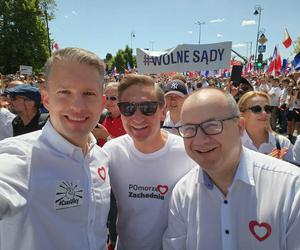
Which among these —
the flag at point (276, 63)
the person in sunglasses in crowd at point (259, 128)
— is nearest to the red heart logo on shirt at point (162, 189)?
the person in sunglasses in crowd at point (259, 128)

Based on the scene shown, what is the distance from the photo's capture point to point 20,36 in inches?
1588

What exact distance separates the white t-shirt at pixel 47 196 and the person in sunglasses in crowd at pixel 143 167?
18.2 inches

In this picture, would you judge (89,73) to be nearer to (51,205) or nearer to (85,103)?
(85,103)

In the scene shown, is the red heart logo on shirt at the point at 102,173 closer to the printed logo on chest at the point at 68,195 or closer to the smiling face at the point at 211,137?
the printed logo on chest at the point at 68,195

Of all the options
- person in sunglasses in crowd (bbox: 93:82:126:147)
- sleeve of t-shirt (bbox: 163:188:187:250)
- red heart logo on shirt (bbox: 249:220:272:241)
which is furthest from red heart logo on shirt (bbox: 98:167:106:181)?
person in sunglasses in crowd (bbox: 93:82:126:147)

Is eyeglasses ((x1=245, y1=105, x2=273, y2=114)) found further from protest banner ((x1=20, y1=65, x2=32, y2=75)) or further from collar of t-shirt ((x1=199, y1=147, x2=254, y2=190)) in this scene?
protest banner ((x1=20, y1=65, x2=32, y2=75))

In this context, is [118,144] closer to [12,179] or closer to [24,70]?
[12,179]

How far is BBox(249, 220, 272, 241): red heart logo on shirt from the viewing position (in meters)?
1.84

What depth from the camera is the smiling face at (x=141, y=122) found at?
2.53m

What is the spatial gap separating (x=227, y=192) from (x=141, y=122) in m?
0.92

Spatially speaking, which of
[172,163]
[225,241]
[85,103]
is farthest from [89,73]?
[225,241]

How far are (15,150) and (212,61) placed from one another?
5.86 m

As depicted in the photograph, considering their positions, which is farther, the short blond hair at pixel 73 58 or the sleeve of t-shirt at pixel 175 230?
the sleeve of t-shirt at pixel 175 230

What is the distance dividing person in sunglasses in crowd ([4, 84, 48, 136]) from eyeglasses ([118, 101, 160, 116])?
2.03 meters
